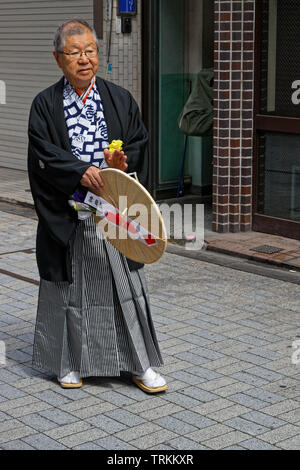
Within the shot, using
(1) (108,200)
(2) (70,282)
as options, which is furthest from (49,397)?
(1) (108,200)

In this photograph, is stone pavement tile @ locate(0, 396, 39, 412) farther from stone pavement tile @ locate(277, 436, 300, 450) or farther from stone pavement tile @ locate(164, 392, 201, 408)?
stone pavement tile @ locate(277, 436, 300, 450)

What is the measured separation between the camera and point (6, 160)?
14.3 metres

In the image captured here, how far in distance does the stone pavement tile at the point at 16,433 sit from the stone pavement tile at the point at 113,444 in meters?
0.41

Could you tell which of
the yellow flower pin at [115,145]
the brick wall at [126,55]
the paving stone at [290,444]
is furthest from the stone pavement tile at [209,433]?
the brick wall at [126,55]

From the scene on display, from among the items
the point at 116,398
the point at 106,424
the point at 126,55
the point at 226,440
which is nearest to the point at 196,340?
the point at 116,398

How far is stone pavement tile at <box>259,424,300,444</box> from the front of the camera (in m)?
4.80

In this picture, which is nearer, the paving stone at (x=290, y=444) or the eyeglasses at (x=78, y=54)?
the paving stone at (x=290, y=444)

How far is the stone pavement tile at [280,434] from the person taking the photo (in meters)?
4.80

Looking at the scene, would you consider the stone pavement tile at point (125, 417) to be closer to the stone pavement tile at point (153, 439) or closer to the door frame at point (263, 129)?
the stone pavement tile at point (153, 439)

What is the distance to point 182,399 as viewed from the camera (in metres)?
5.38

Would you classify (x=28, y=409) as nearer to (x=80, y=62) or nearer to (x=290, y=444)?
(x=290, y=444)

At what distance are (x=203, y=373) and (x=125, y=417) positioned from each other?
0.84m
